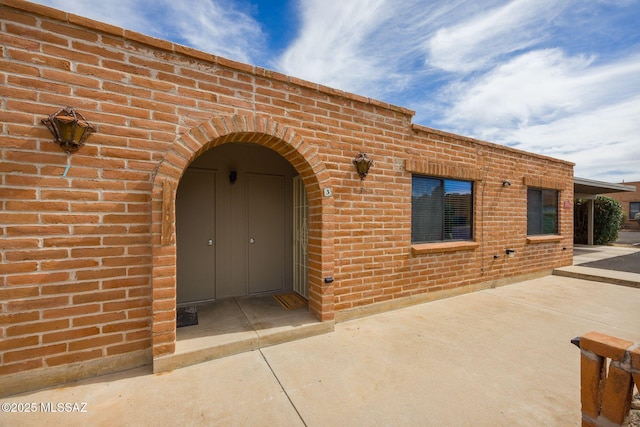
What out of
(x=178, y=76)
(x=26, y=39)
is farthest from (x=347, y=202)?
(x=26, y=39)

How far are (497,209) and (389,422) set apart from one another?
16.7ft

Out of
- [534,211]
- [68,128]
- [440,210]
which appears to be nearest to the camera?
[68,128]

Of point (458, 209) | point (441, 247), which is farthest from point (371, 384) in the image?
point (458, 209)

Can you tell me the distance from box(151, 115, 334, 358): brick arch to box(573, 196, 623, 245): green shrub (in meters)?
16.4

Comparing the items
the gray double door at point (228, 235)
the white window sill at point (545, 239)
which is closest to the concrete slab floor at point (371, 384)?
the gray double door at point (228, 235)

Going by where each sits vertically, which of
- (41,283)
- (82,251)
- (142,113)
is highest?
(142,113)

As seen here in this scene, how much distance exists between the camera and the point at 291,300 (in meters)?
4.39

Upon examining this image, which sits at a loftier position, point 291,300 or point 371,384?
point 291,300

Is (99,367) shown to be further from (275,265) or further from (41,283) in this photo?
(275,265)

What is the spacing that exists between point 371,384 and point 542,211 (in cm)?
693

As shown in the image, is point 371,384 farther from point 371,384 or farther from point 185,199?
point 185,199

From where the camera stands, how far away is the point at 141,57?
268cm

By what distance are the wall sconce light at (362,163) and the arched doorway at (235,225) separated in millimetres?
1305

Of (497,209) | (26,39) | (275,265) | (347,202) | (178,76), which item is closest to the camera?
(26,39)
